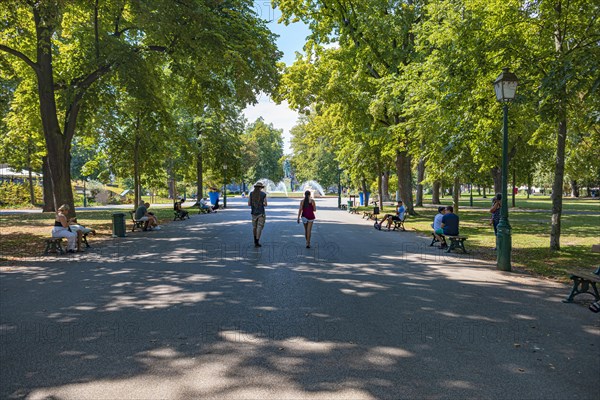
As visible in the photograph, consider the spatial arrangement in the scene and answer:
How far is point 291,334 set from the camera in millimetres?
5090

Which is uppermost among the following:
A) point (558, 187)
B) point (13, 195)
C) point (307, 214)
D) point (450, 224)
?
point (558, 187)

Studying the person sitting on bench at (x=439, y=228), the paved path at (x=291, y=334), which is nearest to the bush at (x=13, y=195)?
the paved path at (x=291, y=334)

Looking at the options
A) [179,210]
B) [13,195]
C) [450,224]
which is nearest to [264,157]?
[13,195]

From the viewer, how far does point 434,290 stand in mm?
7473

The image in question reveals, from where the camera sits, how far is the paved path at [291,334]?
3.79 meters

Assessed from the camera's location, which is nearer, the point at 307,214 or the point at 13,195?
the point at 307,214

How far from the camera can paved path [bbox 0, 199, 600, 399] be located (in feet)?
12.4

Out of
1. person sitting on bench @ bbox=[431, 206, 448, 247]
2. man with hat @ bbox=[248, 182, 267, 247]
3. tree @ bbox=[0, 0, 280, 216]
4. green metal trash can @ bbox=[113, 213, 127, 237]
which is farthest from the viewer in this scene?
green metal trash can @ bbox=[113, 213, 127, 237]

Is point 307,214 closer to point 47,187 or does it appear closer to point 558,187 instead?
point 558,187

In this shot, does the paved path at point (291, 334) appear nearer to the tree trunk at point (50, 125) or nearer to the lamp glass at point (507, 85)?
the lamp glass at point (507, 85)

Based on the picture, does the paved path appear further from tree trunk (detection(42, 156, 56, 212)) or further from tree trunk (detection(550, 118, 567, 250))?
tree trunk (detection(42, 156, 56, 212))

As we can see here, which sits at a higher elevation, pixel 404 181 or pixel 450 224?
pixel 404 181

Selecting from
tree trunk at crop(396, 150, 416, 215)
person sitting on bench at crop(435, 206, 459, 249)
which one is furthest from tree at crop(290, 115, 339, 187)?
person sitting on bench at crop(435, 206, 459, 249)

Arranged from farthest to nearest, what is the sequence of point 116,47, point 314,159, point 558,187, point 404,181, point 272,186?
point 272,186, point 314,159, point 404,181, point 116,47, point 558,187
